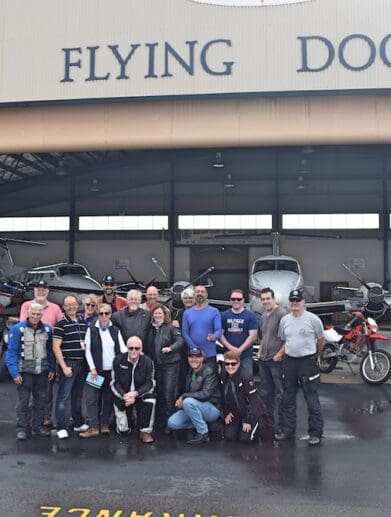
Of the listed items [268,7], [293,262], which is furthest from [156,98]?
[293,262]

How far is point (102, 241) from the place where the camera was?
26.8m

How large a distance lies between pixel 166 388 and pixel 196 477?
5.32ft

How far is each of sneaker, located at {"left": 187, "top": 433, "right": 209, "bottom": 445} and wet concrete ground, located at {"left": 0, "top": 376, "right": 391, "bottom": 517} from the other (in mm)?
101

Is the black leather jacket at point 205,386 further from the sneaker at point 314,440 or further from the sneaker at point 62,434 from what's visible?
the sneaker at point 62,434

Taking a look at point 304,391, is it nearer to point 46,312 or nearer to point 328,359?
point 46,312

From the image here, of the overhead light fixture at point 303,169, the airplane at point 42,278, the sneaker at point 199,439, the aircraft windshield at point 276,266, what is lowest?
the sneaker at point 199,439

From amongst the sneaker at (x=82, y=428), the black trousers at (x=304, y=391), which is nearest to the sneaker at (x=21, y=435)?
the sneaker at (x=82, y=428)

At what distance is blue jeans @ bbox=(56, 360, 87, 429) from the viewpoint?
6309 millimetres

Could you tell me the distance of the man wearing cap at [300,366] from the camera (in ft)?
20.2

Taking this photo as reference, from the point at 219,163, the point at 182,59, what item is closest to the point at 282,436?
the point at 182,59

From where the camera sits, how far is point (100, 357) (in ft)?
21.0

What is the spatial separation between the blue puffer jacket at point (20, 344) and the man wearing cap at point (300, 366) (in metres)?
2.90

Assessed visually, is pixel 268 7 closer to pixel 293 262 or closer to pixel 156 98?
pixel 156 98

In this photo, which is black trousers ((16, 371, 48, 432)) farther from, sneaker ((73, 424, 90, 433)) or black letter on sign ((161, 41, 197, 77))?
black letter on sign ((161, 41, 197, 77))
